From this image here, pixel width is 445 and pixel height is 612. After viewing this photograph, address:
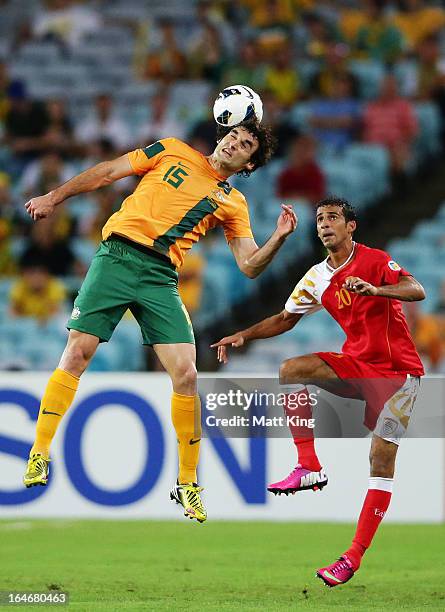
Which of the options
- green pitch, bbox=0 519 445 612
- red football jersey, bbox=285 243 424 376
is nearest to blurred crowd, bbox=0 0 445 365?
green pitch, bbox=0 519 445 612

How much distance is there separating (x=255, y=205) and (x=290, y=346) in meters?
1.99

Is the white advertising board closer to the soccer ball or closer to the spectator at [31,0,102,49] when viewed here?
the soccer ball

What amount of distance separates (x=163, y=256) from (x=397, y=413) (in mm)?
1602

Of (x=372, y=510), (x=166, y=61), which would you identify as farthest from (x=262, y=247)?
(x=166, y=61)

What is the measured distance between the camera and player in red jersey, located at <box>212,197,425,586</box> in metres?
8.03

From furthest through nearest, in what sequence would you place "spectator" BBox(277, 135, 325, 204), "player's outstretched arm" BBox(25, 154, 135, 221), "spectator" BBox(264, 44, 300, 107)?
"spectator" BBox(264, 44, 300, 107)
"spectator" BBox(277, 135, 325, 204)
"player's outstretched arm" BBox(25, 154, 135, 221)

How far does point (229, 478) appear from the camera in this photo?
1166cm

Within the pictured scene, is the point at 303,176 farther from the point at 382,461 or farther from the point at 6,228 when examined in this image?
the point at 382,461

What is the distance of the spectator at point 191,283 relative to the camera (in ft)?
46.4

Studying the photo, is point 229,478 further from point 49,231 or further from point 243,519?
point 49,231

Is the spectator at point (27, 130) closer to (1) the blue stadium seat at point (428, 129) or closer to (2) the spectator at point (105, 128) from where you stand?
(2) the spectator at point (105, 128)

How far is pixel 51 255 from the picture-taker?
14.9m

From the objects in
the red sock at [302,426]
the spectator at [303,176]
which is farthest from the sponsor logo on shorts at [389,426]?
the spectator at [303,176]

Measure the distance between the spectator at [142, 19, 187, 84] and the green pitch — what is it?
271 inches
